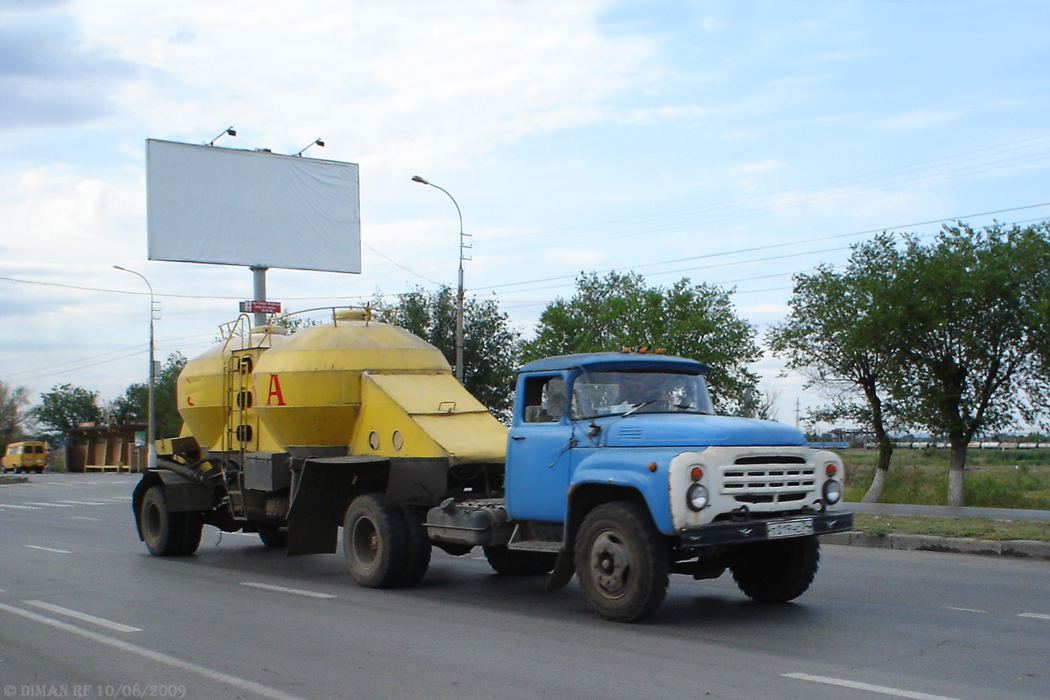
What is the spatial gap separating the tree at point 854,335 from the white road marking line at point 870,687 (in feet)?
79.1

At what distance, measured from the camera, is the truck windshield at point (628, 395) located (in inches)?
348

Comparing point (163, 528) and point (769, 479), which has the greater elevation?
point (769, 479)

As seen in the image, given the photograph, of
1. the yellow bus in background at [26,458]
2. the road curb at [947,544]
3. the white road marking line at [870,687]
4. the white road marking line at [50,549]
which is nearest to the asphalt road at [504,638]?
the white road marking line at [870,687]

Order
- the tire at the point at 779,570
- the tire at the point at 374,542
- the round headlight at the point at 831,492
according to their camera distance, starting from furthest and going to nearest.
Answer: the tire at the point at 374,542, the tire at the point at 779,570, the round headlight at the point at 831,492

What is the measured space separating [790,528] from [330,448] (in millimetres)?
6018

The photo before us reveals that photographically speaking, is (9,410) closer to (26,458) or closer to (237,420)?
(26,458)

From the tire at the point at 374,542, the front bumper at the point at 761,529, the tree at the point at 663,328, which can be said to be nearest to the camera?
the front bumper at the point at 761,529

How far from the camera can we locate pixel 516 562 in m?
11.4

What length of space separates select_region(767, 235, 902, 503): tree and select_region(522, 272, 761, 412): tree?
11426 mm

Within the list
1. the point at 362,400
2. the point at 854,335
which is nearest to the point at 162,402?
the point at 854,335

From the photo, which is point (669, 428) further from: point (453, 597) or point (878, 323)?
point (878, 323)

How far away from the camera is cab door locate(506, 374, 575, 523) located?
29.1 ft

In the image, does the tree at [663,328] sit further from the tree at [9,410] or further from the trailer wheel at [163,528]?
the tree at [9,410]

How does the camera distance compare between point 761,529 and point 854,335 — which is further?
point 854,335
